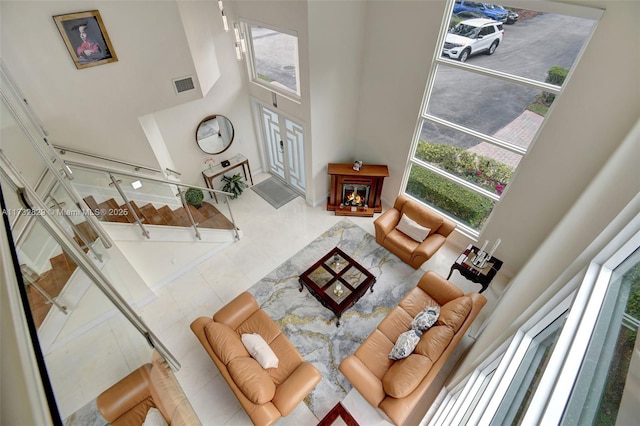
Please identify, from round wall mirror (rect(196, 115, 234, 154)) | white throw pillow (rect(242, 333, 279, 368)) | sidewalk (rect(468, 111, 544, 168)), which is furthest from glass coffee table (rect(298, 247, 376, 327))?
round wall mirror (rect(196, 115, 234, 154))

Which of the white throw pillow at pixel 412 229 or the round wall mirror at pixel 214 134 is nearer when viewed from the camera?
the white throw pillow at pixel 412 229

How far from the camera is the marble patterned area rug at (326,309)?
4.00 m

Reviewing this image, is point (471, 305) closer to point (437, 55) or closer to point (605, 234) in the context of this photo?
point (605, 234)

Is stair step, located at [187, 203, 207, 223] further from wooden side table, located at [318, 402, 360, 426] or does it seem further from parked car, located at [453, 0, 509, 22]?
parked car, located at [453, 0, 509, 22]

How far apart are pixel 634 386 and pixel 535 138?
12.6 ft

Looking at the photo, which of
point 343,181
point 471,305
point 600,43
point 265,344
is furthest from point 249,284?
point 600,43

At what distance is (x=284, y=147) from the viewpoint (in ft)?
21.6

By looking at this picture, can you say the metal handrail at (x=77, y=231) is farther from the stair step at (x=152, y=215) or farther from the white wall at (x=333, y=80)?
the white wall at (x=333, y=80)

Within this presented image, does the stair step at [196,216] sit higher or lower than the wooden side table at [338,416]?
higher

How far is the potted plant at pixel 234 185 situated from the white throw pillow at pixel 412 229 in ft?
11.6

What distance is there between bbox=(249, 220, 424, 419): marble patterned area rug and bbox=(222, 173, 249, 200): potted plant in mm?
2186

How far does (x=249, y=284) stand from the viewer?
5.07 meters

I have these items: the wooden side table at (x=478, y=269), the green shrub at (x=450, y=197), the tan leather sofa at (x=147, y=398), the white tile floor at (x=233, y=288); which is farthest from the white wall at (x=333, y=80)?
the tan leather sofa at (x=147, y=398)

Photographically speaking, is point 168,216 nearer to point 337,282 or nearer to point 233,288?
point 233,288
